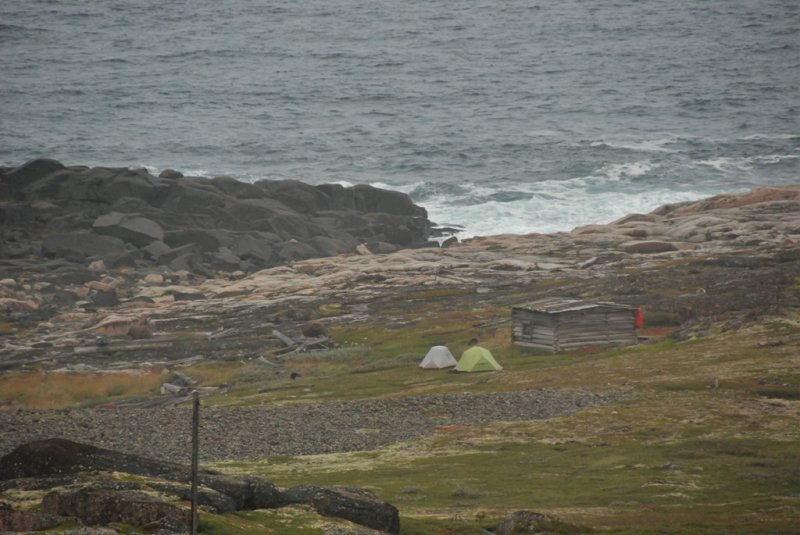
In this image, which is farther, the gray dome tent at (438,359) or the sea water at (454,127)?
the sea water at (454,127)

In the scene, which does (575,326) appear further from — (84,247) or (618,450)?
(84,247)

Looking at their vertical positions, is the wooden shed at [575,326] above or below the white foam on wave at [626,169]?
below

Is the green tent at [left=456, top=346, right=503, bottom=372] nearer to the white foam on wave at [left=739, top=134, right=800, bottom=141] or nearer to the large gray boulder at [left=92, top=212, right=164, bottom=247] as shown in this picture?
the large gray boulder at [left=92, top=212, right=164, bottom=247]

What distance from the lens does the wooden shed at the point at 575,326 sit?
→ 6769cm

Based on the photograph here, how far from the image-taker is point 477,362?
64.1 m

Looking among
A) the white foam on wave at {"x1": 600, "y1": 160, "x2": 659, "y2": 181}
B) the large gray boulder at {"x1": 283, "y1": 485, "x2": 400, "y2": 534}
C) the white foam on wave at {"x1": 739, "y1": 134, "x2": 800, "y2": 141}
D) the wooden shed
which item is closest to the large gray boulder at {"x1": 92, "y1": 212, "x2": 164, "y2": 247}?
the wooden shed

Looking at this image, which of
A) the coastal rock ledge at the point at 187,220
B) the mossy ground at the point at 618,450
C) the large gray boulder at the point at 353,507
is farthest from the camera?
the coastal rock ledge at the point at 187,220

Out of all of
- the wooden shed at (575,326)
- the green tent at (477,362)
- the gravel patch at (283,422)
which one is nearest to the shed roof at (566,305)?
the wooden shed at (575,326)

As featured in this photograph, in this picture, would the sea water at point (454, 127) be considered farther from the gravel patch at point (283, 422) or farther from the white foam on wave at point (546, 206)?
the gravel patch at point (283, 422)

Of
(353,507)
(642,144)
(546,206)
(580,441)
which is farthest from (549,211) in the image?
(353,507)

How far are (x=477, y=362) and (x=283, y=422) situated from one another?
14271 millimetres

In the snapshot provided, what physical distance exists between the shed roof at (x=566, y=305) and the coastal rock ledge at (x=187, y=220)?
25669mm

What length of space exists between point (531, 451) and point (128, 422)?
15.6 m

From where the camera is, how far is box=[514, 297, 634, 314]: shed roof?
222ft
